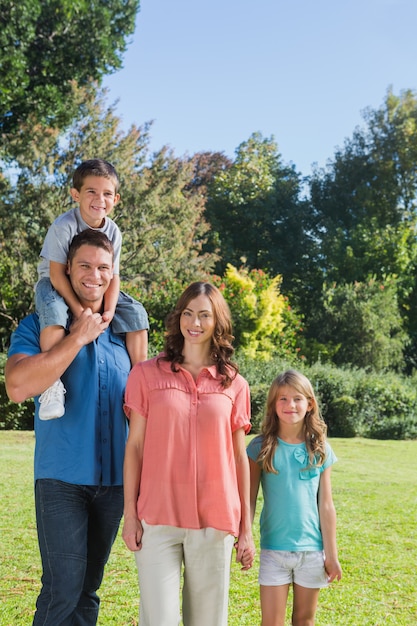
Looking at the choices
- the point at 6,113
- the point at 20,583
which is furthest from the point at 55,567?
the point at 6,113

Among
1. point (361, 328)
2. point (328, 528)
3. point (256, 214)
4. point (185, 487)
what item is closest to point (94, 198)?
point (185, 487)

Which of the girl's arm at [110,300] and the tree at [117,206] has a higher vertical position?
the tree at [117,206]

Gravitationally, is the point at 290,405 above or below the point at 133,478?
above

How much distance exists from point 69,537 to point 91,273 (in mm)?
1090

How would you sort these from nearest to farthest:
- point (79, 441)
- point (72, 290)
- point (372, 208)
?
1. point (79, 441)
2. point (72, 290)
3. point (372, 208)

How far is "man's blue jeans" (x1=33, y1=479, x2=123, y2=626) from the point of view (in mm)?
2725

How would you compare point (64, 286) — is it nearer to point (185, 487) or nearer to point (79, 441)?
point (79, 441)

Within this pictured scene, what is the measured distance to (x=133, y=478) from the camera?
2855mm

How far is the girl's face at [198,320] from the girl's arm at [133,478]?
0.41 meters

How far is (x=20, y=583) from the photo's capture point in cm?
540

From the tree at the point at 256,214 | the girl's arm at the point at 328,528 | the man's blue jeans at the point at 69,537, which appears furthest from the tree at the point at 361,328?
the man's blue jeans at the point at 69,537

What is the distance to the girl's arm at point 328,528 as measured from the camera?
3.38 metres

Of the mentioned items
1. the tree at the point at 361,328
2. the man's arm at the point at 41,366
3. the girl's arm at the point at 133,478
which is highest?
the tree at the point at 361,328

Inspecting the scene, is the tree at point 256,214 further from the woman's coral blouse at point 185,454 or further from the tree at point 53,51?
the woman's coral blouse at point 185,454
